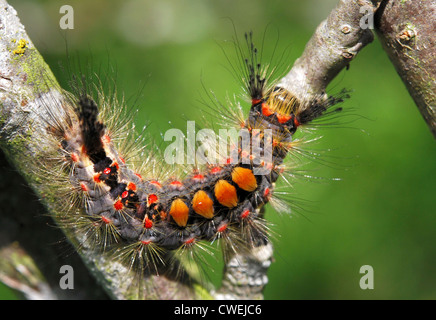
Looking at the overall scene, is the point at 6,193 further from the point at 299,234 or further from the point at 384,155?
the point at 384,155

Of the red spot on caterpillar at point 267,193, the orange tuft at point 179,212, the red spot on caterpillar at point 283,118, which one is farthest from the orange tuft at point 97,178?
the red spot on caterpillar at point 283,118

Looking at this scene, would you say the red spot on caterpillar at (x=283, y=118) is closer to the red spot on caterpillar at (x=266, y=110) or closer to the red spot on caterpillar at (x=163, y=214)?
the red spot on caterpillar at (x=266, y=110)

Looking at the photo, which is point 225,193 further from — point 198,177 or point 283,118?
point 283,118

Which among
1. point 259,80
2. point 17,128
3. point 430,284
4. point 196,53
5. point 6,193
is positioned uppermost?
point 196,53

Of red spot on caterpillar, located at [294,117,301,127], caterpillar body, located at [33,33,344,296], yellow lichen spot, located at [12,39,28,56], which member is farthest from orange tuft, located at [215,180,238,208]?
yellow lichen spot, located at [12,39,28,56]

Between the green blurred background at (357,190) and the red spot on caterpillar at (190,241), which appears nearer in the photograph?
the red spot on caterpillar at (190,241)

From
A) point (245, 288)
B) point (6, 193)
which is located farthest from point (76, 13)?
point (245, 288)

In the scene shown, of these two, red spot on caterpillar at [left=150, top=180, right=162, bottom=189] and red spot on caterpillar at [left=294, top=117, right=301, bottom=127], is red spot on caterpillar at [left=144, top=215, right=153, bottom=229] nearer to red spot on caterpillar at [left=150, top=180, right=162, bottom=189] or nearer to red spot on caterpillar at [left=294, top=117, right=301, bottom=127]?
red spot on caterpillar at [left=150, top=180, right=162, bottom=189]

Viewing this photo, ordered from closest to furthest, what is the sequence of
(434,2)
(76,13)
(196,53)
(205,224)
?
(434,2), (205,224), (196,53), (76,13)
